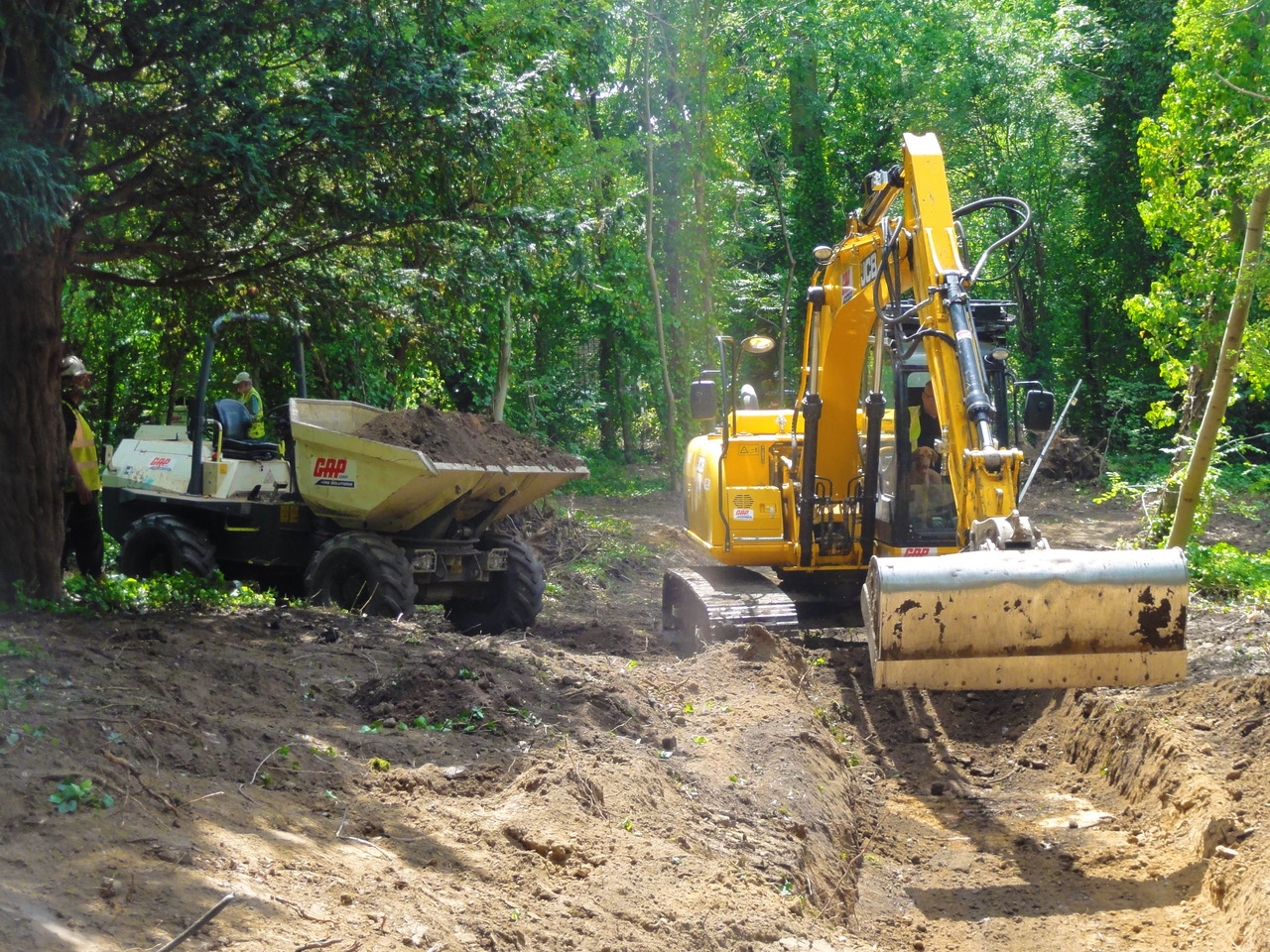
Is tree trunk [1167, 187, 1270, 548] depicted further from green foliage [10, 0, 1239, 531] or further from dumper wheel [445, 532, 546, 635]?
dumper wheel [445, 532, 546, 635]

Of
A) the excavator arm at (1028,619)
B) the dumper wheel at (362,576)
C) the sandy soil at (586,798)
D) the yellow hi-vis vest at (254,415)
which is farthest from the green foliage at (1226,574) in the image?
the yellow hi-vis vest at (254,415)

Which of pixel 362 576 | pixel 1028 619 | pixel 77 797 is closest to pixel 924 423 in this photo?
pixel 1028 619

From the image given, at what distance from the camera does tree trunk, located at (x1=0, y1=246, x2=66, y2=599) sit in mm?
7941

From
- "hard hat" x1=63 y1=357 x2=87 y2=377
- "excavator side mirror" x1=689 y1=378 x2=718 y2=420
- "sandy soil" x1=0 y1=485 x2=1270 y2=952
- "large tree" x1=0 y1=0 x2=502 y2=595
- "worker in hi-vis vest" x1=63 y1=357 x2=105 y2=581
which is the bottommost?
"sandy soil" x1=0 y1=485 x2=1270 y2=952

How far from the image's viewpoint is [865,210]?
885 cm

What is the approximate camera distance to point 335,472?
9.77m

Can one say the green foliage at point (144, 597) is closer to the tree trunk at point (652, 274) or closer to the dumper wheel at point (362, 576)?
the dumper wheel at point (362, 576)

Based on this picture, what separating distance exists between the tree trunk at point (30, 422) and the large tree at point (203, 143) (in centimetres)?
1

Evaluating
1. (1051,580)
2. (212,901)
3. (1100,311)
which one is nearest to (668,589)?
(1051,580)

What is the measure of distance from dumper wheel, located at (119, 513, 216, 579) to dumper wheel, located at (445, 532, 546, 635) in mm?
2288

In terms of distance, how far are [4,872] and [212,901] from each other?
581 mm

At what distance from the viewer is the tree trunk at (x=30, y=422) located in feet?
26.1

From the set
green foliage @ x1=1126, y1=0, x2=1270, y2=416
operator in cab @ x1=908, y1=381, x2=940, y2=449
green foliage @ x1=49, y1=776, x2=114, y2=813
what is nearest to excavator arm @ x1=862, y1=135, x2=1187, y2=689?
operator in cab @ x1=908, y1=381, x2=940, y2=449

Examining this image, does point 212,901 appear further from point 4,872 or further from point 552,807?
point 552,807
